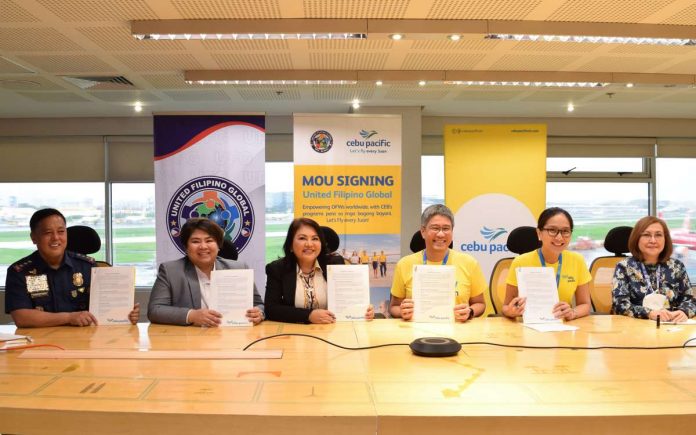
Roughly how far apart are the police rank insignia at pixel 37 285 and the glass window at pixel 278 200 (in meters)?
5.33

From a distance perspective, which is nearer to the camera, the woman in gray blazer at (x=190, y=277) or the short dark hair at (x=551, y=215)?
the woman in gray blazer at (x=190, y=277)

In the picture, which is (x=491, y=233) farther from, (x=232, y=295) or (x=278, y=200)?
(x=232, y=295)

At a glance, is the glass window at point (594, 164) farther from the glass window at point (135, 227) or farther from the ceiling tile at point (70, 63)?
A: the ceiling tile at point (70, 63)

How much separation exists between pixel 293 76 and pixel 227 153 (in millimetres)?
1269

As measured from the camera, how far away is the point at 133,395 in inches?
67.9

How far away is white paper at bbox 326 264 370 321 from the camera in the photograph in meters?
3.03

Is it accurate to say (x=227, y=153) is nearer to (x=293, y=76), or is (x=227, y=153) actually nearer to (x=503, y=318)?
(x=293, y=76)

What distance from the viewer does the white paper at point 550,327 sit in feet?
9.10

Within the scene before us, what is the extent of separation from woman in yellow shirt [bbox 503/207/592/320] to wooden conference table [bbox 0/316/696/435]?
0.71 m

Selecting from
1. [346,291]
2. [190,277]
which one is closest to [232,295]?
[190,277]

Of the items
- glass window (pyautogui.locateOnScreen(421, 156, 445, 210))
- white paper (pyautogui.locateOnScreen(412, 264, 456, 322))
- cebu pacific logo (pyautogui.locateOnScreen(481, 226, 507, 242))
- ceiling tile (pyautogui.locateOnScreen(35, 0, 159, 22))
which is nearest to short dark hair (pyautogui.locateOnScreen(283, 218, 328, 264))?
white paper (pyautogui.locateOnScreen(412, 264, 456, 322))

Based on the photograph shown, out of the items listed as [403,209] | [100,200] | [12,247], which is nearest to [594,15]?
[403,209]

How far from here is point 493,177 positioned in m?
7.16

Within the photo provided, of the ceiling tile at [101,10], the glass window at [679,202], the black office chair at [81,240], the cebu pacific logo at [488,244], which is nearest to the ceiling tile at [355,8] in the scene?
the ceiling tile at [101,10]
